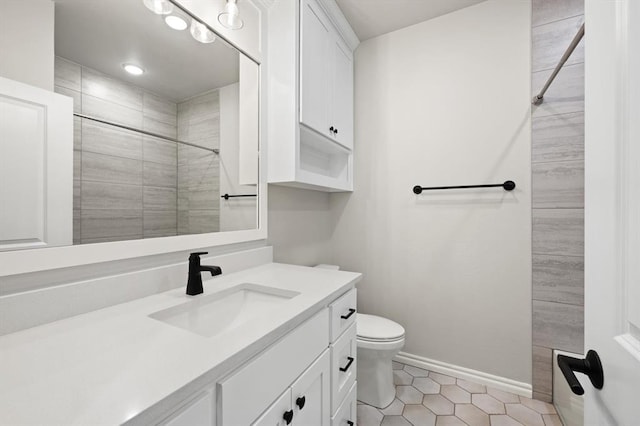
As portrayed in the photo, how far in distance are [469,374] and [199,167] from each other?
210 cm

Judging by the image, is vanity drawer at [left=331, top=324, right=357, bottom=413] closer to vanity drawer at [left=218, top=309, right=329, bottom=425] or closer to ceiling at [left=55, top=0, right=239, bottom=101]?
vanity drawer at [left=218, top=309, right=329, bottom=425]

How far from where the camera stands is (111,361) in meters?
0.53

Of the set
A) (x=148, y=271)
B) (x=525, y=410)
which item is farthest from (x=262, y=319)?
(x=525, y=410)

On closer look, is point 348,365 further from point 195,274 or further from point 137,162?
point 137,162

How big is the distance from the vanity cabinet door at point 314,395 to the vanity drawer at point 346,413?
0.29ft

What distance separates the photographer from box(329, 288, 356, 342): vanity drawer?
3.39 feet

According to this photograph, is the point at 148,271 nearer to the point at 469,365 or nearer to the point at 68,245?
the point at 68,245

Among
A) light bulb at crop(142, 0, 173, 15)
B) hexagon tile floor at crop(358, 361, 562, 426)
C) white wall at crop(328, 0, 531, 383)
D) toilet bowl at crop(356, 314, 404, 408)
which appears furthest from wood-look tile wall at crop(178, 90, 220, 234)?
hexagon tile floor at crop(358, 361, 562, 426)

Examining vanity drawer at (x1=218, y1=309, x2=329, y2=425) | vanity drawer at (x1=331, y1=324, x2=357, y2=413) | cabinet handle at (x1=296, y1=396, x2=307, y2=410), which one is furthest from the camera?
vanity drawer at (x1=331, y1=324, x2=357, y2=413)

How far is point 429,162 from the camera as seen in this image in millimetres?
1907

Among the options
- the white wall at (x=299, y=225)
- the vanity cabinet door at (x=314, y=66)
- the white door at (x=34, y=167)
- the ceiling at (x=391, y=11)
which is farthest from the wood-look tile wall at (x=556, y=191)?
the white door at (x=34, y=167)

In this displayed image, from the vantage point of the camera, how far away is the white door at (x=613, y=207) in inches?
15.6

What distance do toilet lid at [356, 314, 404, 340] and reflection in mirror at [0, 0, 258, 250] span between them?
95cm

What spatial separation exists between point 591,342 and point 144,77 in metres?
1.50
